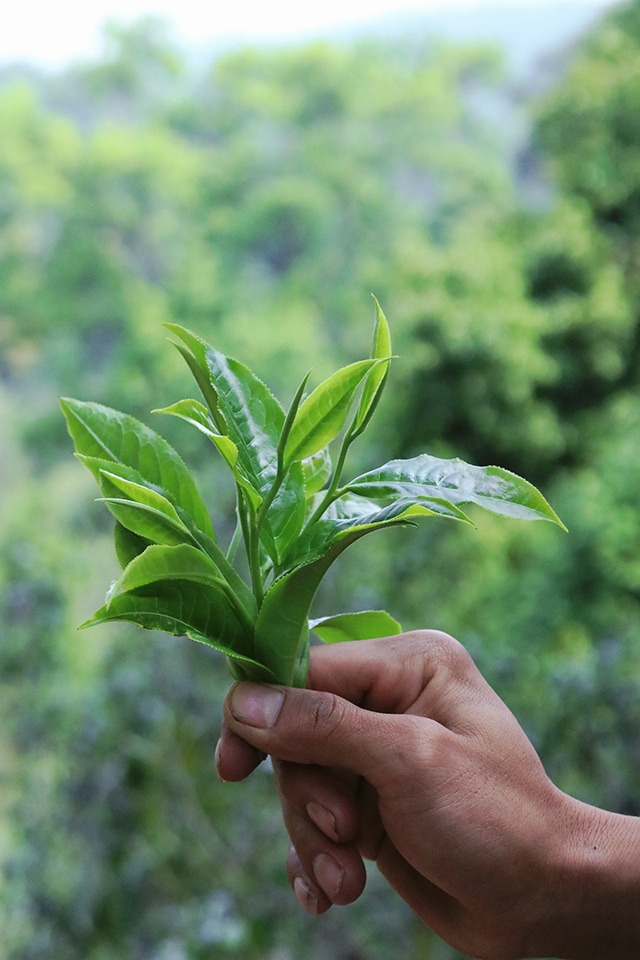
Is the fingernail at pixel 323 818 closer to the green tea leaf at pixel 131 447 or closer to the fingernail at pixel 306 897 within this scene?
the fingernail at pixel 306 897

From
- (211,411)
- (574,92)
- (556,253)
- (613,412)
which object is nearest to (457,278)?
(556,253)

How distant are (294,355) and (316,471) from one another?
6.03 meters

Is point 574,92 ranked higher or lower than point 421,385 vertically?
higher

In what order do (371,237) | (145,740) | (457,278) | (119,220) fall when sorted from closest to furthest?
(145,740), (457,278), (119,220), (371,237)

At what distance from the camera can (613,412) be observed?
4.59 metres

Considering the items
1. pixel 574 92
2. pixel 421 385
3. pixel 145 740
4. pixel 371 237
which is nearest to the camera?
pixel 145 740

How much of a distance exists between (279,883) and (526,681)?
2.16 ft

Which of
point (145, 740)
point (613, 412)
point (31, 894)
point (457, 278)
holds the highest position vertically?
point (457, 278)

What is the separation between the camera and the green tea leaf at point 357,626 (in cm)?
69

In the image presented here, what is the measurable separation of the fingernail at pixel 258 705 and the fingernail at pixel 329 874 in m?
0.14

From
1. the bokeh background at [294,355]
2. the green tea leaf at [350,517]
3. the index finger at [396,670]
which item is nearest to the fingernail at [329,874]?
the index finger at [396,670]

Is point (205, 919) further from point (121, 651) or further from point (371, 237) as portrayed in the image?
point (371, 237)

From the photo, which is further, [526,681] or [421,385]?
[421,385]

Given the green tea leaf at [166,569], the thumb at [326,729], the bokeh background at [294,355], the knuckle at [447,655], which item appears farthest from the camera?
the bokeh background at [294,355]
